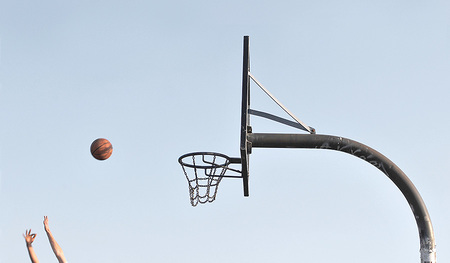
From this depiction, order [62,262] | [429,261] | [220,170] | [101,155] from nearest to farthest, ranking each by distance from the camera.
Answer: [62,262]
[429,261]
[220,170]
[101,155]

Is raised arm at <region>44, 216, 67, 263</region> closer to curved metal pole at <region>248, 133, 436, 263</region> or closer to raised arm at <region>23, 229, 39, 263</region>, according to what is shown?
raised arm at <region>23, 229, 39, 263</region>

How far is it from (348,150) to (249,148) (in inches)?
53.7

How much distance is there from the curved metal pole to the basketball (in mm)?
3377

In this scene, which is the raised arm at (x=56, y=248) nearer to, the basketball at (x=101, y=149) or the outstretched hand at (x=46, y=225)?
the outstretched hand at (x=46, y=225)

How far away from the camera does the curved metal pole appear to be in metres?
9.47

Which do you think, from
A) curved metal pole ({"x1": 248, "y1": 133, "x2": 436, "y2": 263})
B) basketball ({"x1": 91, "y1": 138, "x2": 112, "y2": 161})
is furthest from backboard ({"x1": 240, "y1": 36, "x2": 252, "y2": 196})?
basketball ({"x1": 91, "y1": 138, "x2": 112, "y2": 161})

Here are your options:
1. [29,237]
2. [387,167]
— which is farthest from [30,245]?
[387,167]

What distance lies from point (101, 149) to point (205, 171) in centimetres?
193

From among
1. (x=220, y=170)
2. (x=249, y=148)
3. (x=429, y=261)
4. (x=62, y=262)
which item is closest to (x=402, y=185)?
(x=429, y=261)

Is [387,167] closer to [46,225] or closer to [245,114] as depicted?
[245,114]

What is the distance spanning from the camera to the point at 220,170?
10.9m

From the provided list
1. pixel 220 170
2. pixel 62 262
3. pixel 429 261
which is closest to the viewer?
pixel 62 262

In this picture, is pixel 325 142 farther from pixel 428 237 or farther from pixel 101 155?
pixel 101 155

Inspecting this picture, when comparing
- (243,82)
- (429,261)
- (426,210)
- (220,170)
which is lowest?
(429,261)
